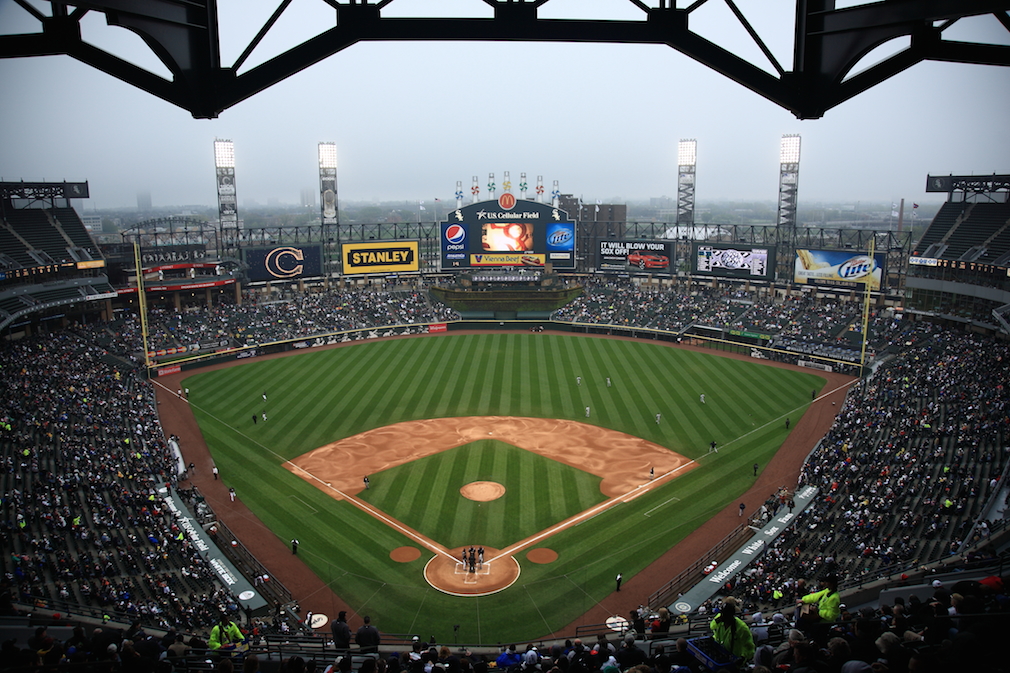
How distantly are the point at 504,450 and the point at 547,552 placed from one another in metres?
9.72

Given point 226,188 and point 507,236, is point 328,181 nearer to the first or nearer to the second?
point 226,188

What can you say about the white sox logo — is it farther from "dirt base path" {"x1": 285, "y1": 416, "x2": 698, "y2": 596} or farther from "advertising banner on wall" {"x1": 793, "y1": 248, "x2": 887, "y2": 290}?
"advertising banner on wall" {"x1": 793, "y1": 248, "x2": 887, "y2": 290}

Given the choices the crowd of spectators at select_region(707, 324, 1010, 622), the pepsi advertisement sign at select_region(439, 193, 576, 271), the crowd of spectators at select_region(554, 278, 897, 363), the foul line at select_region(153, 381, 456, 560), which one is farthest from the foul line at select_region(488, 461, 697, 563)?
the pepsi advertisement sign at select_region(439, 193, 576, 271)

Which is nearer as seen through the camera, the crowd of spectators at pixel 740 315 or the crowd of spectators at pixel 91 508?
the crowd of spectators at pixel 91 508

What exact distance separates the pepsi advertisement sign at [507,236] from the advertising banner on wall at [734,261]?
41.2 feet

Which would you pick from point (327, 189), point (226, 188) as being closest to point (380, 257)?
point (327, 189)

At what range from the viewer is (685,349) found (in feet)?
181

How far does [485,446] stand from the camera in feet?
112

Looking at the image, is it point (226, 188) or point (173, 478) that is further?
point (226, 188)

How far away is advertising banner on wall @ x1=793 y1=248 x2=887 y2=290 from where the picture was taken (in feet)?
179

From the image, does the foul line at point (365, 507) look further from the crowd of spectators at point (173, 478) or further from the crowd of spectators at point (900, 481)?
the crowd of spectators at point (900, 481)

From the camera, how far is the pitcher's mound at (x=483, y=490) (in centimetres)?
2844

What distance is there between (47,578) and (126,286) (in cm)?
4233

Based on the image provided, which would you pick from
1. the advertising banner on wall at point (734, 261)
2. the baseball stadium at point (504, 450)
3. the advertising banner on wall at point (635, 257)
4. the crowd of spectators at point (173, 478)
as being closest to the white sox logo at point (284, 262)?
the baseball stadium at point (504, 450)
